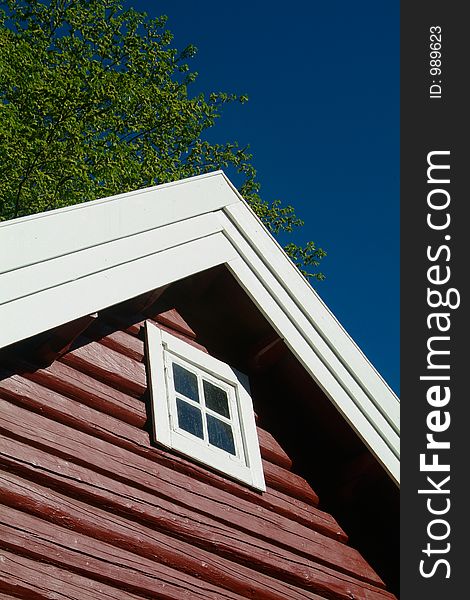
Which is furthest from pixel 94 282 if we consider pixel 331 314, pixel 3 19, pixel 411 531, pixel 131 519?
pixel 3 19

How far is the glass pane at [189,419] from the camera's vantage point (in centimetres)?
418

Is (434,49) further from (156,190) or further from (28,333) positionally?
(28,333)

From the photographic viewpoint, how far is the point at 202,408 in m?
4.36

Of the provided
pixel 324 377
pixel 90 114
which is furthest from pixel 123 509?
pixel 90 114

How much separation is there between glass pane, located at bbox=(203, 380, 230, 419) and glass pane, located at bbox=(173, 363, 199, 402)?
0.09m

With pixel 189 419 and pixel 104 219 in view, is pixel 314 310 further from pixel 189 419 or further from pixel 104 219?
pixel 104 219

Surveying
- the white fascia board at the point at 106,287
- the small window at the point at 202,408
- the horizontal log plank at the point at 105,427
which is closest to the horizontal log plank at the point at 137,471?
the horizontal log plank at the point at 105,427

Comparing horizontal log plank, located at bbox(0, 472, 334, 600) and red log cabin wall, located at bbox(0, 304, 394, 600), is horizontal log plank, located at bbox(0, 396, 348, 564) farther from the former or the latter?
horizontal log plank, located at bbox(0, 472, 334, 600)

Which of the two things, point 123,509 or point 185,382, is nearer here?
point 123,509

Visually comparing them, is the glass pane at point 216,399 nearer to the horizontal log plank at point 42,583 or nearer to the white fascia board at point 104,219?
the white fascia board at point 104,219

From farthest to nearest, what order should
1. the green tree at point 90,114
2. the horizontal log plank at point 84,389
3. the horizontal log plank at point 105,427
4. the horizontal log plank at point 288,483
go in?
the green tree at point 90,114
the horizontal log plank at point 288,483
the horizontal log plank at point 84,389
the horizontal log plank at point 105,427

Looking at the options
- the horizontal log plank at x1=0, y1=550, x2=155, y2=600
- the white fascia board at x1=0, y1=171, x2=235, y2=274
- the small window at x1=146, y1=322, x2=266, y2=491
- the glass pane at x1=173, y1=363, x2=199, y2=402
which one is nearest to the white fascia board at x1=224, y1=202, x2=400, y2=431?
the white fascia board at x1=0, y1=171, x2=235, y2=274

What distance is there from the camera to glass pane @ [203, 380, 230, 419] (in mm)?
4480

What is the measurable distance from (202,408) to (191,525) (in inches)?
30.9
